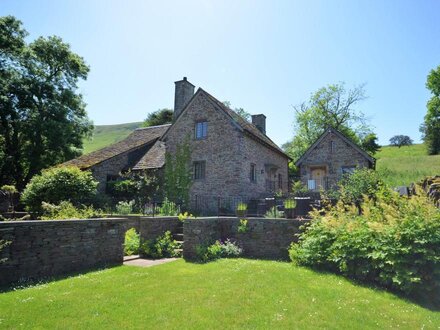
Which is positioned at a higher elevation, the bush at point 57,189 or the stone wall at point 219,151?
the stone wall at point 219,151

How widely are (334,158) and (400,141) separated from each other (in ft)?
237

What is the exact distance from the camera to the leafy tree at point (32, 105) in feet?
87.2

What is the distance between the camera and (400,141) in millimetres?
83125

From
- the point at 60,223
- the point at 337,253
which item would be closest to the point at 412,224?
the point at 337,253

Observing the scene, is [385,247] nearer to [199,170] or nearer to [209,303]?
[209,303]

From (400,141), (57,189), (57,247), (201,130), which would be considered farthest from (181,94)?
(400,141)

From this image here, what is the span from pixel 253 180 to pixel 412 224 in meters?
14.7

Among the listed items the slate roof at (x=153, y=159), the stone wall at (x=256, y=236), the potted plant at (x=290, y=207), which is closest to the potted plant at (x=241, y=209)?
the stone wall at (x=256, y=236)

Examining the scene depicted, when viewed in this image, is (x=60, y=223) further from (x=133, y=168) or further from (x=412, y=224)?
(x=133, y=168)

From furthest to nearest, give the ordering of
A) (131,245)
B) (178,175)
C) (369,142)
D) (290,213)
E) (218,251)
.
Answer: (369,142)
(178,175)
(131,245)
(290,213)
(218,251)

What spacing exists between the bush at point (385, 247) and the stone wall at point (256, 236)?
0.90 metres

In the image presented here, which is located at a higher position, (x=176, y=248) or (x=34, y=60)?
(x=34, y=60)

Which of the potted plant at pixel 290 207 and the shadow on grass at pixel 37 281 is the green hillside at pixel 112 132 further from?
the potted plant at pixel 290 207

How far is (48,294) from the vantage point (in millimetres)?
6160
